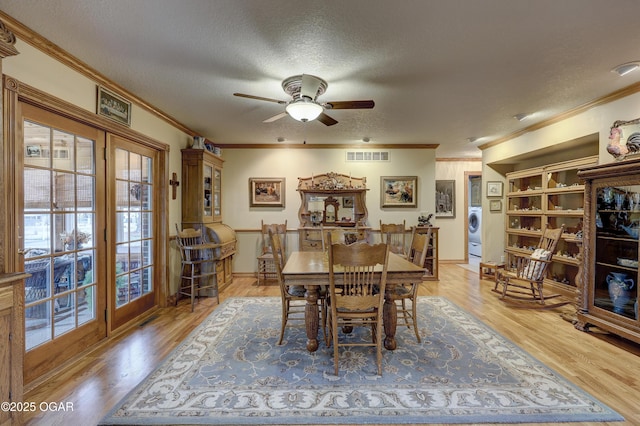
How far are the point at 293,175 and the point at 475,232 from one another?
17.3ft

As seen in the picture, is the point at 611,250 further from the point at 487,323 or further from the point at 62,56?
the point at 62,56

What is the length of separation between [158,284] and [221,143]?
9.31 feet

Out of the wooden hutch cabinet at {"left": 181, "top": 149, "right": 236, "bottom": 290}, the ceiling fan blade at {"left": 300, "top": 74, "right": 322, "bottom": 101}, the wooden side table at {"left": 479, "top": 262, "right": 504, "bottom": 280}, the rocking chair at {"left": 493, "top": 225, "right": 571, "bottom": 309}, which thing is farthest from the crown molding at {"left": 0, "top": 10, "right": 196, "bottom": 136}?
the wooden side table at {"left": 479, "top": 262, "right": 504, "bottom": 280}

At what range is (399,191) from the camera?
18.2 feet

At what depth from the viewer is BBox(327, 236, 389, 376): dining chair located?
218 centimetres

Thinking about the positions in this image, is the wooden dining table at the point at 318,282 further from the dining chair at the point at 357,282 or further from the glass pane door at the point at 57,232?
the glass pane door at the point at 57,232

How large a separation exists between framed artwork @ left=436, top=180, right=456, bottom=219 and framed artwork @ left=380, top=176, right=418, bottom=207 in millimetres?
1730

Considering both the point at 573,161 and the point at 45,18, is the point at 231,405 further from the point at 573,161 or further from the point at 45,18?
the point at 573,161

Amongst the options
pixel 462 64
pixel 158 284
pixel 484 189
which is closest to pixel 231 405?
pixel 158 284

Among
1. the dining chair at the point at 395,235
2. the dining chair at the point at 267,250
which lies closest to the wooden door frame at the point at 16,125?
the dining chair at the point at 267,250

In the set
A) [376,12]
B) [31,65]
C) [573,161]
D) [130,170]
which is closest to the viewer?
[376,12]

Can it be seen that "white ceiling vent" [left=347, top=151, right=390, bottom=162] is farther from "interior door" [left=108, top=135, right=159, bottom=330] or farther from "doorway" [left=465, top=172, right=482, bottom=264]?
"interior door" [left=108, top=135, right=159, bottom=330]

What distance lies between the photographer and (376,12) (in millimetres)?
1818

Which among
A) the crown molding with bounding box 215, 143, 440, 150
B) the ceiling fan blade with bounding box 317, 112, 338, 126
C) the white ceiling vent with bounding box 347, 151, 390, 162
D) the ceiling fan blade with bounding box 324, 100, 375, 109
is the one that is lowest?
the ceiling fan blade with bounding box 317, 112, 338, 126
